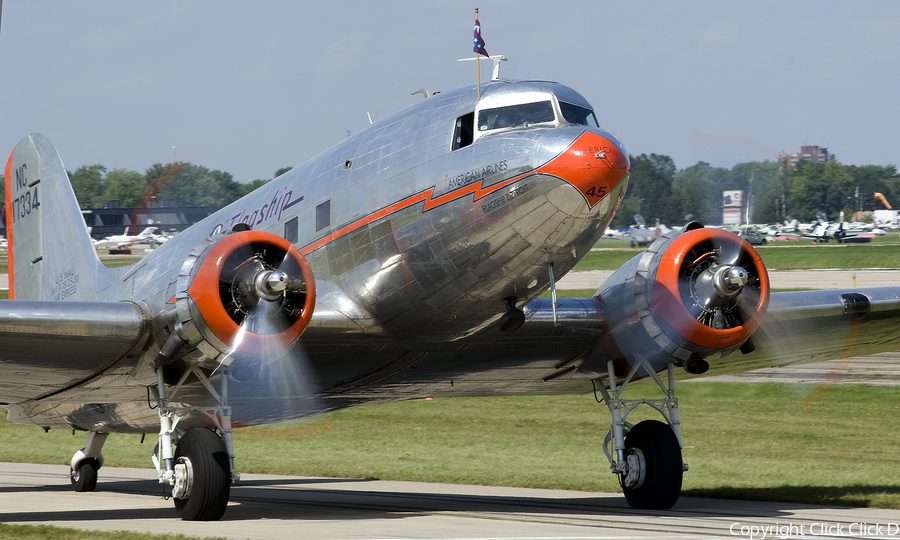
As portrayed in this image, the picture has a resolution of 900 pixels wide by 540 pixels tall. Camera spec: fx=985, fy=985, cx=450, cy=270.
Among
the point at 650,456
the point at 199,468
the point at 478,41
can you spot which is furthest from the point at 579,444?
the point at 199,468

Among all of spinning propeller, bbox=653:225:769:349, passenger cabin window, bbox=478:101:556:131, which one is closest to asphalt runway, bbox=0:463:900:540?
spinning propeller, bbox=653:225:769:349

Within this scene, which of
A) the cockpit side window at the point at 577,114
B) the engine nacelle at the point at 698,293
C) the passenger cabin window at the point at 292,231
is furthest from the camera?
the passenger cabin window at the point at 292,231

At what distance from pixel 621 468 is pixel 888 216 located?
303ft

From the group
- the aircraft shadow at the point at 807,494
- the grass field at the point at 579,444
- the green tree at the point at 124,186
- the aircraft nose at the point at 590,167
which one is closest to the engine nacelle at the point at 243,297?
the aircraft nose at the point at 590,167

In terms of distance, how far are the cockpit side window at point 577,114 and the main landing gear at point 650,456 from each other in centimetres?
384

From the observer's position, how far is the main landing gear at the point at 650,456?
12.6 m

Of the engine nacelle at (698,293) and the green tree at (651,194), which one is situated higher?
the green tree at (651,194)

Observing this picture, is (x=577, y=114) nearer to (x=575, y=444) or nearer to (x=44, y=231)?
(x=44, y=231)

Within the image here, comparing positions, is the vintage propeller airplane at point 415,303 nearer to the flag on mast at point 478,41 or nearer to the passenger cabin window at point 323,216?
the passenger cabin window at point 323,216

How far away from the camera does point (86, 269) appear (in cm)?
1612

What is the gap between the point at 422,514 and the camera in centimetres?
1252

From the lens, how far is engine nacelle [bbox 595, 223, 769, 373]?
11797 mm

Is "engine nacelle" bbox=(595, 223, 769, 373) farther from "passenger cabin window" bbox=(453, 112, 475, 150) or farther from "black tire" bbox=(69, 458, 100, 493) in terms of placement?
"black tire" bbox=(69, 458, 100, 493)

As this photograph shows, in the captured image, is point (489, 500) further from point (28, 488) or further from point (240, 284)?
point (28, 488)
